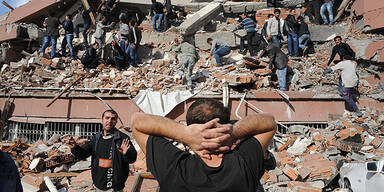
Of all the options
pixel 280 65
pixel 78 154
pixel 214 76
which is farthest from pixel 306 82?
pixel 78 154

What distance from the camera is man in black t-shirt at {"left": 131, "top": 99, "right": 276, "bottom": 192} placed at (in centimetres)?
149

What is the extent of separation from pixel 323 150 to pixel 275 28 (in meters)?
4.83

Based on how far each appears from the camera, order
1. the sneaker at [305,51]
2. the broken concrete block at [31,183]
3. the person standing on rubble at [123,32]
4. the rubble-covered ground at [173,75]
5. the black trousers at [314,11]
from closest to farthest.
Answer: the broken concrete block at [31,183]
the rubble-covered ground at [173,75]
the sneaker at [305,51]
the person standing on rubble at [123,32]
the black trousers at [314,11]

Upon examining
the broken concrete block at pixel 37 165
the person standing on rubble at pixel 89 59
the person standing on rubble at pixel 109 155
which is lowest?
the broken concrete block at pixel 37 165

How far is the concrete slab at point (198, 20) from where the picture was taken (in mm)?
11148

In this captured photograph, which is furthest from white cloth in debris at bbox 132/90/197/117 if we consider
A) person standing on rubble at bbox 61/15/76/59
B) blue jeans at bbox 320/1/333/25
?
blue jeans at bbox 320/1/333/25

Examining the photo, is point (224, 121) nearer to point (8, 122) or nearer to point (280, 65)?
point (280, 65)

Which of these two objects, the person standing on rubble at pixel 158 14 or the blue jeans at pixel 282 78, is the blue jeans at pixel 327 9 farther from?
the person standing on rubble at pixel 158 14

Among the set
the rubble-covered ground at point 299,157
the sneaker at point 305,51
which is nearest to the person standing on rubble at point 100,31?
the rubble-covered ground at point 299,157

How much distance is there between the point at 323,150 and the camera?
6840 millimetres

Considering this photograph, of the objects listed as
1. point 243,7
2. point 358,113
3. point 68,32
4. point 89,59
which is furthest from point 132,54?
point 358,113

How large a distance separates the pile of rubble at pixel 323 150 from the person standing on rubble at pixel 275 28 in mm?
3624

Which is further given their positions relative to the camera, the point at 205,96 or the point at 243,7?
the point at 243,7

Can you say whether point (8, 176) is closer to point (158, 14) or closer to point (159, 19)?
point (159, 19)
